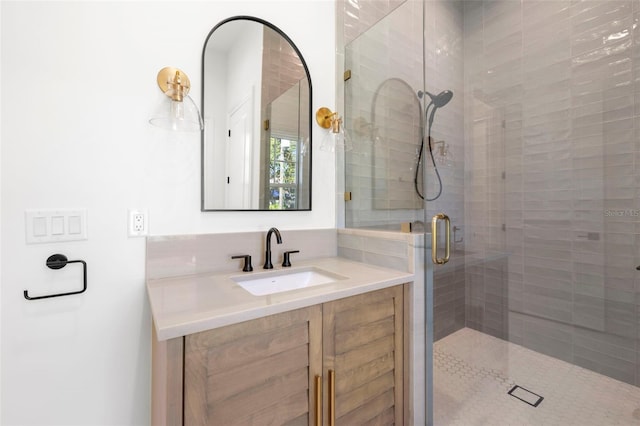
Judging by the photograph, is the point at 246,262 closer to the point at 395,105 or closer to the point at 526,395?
the point at 395,105

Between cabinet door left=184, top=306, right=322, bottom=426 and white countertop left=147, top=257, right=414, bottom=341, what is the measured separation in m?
0.04

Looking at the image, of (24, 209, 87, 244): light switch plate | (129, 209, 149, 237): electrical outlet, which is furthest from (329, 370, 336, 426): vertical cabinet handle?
(24, 209, 87, 244): light switch plate

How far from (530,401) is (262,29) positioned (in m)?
2.47

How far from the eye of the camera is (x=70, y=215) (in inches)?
40.8

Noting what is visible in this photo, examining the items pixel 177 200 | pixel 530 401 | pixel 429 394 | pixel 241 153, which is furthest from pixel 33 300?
pixel 530 401

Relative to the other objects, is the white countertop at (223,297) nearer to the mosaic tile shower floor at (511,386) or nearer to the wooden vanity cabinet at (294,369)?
the wooden vanity cabinet at (294,369)

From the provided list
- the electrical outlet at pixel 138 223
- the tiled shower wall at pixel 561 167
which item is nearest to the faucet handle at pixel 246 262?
the electrical outlet at pixel 138 223

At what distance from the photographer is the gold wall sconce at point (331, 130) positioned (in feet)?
5.53

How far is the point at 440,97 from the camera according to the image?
1.66 m

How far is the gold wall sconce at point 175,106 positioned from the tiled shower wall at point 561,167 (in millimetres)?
1582

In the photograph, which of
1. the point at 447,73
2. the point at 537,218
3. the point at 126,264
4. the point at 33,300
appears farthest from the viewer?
the point at 447,73

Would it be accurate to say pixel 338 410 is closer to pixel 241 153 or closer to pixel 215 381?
pixel 215 381

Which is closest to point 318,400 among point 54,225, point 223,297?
point 223,297

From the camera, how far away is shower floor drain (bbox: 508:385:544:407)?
1417 mm
